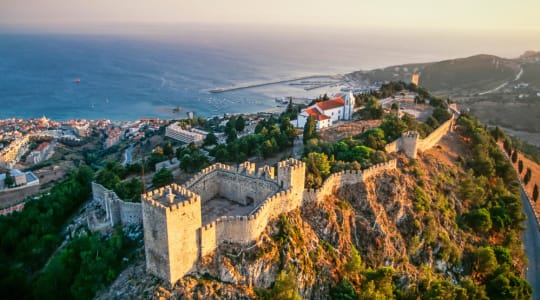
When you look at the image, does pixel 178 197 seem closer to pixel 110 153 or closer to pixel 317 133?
pixel 317 133

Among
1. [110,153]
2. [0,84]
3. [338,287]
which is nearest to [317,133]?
[338,287]

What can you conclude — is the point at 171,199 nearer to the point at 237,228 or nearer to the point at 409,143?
the point at 237,228

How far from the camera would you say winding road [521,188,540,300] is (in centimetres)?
3303

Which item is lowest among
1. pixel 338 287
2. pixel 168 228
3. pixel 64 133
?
pixel 64 133

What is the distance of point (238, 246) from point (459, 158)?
31656 millimetres

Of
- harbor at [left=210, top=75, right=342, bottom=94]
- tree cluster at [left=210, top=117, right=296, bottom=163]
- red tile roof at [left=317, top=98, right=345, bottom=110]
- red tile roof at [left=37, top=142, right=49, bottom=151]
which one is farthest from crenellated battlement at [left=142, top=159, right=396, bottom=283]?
harbor at [left=210, top=75, right=342, bottom=94]

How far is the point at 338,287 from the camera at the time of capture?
2469cm

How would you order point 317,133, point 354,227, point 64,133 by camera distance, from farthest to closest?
point 64,133 < point 317,133 < point 354,227

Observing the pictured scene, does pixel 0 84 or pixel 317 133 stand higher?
pixel 317 133

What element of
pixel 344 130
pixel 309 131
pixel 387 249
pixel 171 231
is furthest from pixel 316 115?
pixel 171 231

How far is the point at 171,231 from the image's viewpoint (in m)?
19.4

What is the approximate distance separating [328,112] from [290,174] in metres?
30.8

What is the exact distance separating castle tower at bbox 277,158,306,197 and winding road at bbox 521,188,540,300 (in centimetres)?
2051

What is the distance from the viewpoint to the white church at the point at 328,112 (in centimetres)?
5278
